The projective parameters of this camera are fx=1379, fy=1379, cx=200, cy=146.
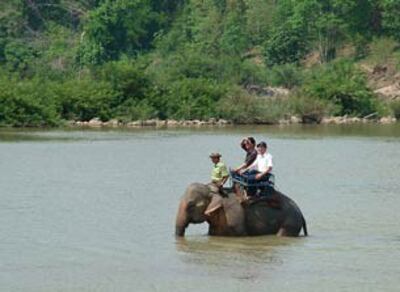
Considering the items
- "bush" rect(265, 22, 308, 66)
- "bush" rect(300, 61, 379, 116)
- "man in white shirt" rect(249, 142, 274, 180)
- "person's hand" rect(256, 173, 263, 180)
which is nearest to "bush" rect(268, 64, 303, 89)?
"bush" rect(300, 61, 379, 116)

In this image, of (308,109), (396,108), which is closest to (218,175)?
(308,109)

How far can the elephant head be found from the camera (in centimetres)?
2195

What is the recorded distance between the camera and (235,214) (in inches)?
878

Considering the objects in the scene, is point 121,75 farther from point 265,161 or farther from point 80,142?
point 265,161

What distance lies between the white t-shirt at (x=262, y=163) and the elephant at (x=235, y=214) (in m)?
0.53

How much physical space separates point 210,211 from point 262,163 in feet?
3.93

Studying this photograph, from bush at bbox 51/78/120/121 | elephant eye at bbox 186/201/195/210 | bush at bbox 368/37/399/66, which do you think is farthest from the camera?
bush at bbox 368/37/399/66

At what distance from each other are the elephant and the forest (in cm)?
4002

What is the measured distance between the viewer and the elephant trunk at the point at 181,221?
22.0 metres

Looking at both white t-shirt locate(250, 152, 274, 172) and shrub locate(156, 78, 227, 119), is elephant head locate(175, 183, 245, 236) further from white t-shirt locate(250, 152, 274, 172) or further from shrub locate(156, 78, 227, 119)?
shrub locate(156, 78, 227, 119)

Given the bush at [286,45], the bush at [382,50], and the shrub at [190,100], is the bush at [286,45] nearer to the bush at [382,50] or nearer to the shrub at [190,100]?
the bush at [382,50]

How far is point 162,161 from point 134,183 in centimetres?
747

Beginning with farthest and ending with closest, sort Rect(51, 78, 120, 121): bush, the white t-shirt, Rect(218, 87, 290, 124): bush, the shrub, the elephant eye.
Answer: the shrub, Rect(218, 87, 290, 124): bush, Rect(51, 78, 120, 121): bush, the white t-shirt, the elephant eye

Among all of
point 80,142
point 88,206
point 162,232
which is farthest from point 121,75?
point 162,232
